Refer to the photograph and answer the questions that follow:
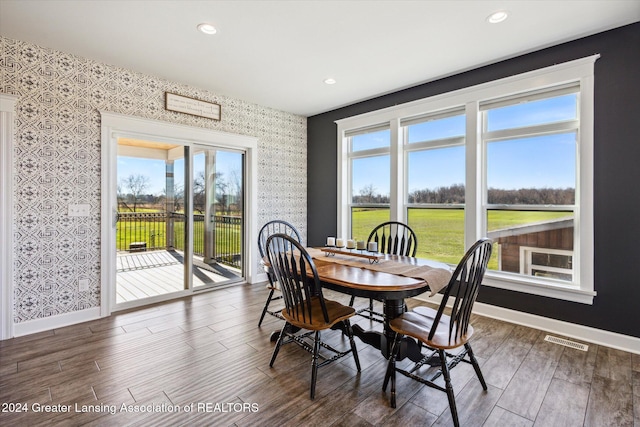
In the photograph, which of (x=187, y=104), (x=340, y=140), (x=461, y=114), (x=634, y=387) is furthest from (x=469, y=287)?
(x=187, y=104)

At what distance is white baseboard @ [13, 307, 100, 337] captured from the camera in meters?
2.94

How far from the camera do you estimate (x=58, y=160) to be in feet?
10.2

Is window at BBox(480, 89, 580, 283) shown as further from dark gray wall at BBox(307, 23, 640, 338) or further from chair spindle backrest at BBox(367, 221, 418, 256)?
chair spindle backrest at BBox(367, 221, 418, 256)

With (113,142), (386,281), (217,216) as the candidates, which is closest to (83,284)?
(113,142)

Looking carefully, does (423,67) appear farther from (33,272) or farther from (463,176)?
(33,272)

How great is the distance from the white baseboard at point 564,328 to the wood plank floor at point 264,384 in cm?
10

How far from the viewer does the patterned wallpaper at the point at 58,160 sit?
2.93 meters

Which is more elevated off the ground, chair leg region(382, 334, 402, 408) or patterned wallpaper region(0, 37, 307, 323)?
patterned wallpaper region(0, 37, 307, 323)

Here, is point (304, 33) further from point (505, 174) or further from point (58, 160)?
point (58, 160)

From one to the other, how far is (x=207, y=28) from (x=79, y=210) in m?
2.32

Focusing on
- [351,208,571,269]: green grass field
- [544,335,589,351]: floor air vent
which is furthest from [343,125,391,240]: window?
[544,335,589,351]: floor air vent

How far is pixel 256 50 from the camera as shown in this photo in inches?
121

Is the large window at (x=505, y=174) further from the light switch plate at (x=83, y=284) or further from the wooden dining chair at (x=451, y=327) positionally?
the light switch plate at (x=83, y=284)

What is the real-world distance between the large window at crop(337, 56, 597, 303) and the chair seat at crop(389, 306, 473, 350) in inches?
65.2
